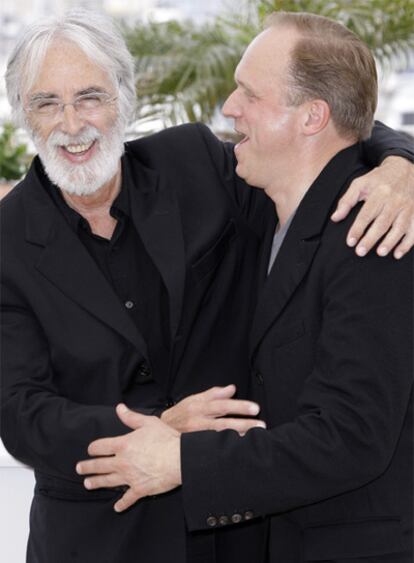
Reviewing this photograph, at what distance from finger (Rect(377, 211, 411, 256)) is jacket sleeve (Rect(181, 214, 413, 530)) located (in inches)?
0.8

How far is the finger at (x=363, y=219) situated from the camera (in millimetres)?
1532

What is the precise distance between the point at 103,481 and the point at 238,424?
26cm

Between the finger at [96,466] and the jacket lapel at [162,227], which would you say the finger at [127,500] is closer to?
the finger at [96,466]

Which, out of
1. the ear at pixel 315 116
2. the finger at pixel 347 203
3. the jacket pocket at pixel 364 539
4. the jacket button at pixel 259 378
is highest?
the ear at pixel 315 116

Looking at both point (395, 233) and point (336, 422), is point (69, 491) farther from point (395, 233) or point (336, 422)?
point (395, 233)

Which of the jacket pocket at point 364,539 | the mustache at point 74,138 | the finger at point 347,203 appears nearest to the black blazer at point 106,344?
the mustache at point 74,138

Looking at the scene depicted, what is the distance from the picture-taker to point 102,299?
5.86 ft

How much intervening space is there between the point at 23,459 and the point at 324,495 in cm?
59

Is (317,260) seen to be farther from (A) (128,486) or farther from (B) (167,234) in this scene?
(A) (128,486)

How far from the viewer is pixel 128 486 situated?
5.56ft

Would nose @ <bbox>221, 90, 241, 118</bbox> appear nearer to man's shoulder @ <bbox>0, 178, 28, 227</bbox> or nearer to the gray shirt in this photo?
the gray shirt

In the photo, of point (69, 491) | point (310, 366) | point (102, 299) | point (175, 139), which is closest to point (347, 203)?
point (310, 366)

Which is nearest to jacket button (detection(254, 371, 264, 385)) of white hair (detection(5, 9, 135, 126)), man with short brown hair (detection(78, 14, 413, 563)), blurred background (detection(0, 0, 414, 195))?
man with short brown hair (detection(78, 14, 413, 563))

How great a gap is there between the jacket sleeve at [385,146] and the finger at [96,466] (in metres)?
0.73
